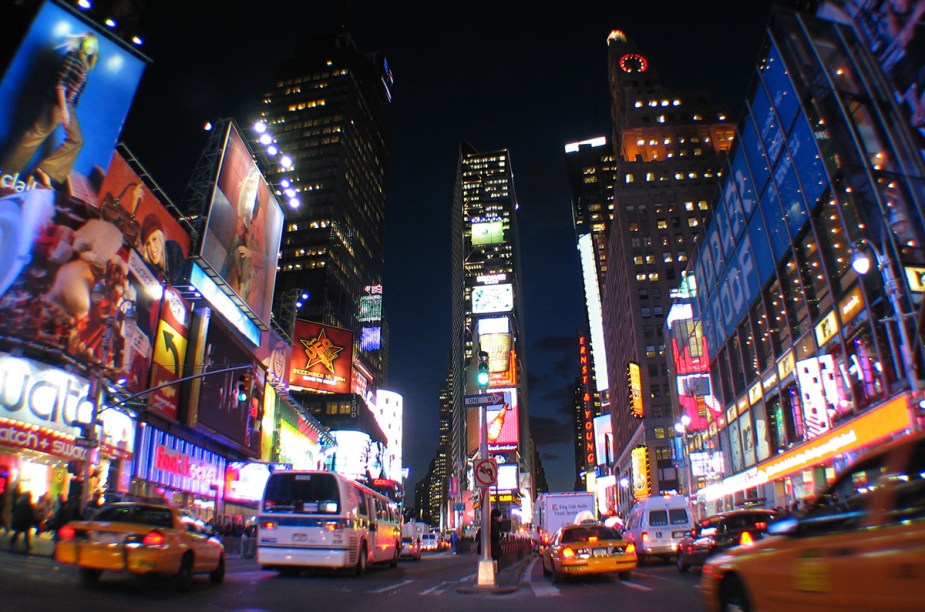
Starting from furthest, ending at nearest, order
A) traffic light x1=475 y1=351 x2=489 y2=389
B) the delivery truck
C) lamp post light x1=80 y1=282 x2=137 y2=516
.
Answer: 1. the delivery truck
2. lamp post light x1=80 y1=282 x2=137 y2=516
3. traffic light x1=475 y1=351 x2=489 y2=389

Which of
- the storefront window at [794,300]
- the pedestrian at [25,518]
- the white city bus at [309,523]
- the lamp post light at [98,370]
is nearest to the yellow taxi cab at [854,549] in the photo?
the white city bus at [309,523]

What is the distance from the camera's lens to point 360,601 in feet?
30.5

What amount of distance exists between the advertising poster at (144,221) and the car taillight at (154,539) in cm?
2294

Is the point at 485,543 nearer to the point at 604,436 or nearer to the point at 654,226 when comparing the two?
the point at 654,226

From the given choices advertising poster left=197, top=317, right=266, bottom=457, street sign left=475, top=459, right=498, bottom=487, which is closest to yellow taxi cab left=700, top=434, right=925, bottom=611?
street sign left=475, top=459, right=498, bottom=487

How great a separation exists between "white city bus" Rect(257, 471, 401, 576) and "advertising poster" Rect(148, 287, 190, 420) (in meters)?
19.1

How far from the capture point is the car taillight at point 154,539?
9.49 metres

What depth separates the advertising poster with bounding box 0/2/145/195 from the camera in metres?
24.2

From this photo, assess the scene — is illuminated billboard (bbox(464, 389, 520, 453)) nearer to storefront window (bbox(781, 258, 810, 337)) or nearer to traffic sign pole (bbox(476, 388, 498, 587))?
storefront window (bbox(781, 258, 810, 337))

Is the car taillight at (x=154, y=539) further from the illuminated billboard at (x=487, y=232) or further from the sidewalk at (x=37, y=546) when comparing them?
the illuminated billboard at (x=487, y=232)

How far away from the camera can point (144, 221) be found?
3112 centimetres

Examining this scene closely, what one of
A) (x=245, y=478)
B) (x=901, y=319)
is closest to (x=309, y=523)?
(x=901, y=319)

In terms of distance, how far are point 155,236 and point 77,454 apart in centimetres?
1406

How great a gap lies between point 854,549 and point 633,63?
129505 mm
